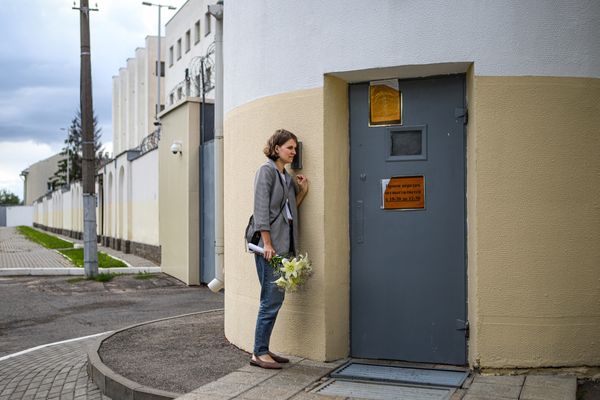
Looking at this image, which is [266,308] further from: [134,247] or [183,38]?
[183,38]

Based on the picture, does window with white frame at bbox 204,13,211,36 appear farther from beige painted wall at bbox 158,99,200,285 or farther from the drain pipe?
the drain pipe

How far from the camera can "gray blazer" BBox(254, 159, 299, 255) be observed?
19.9 feet

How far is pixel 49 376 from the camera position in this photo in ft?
23.0

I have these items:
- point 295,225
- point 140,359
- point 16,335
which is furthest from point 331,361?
point 16,335

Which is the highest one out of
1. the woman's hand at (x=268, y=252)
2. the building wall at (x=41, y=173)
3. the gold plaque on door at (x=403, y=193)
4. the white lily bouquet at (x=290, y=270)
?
the building wall at (x=41, y=173)

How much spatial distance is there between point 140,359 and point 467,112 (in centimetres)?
367

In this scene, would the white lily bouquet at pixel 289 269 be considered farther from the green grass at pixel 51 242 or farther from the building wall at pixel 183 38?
the building wall at pixel 183 38

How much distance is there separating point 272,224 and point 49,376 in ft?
8.88

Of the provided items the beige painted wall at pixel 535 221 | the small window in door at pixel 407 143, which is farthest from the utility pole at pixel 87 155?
the beige painted wall at pixel 535 221

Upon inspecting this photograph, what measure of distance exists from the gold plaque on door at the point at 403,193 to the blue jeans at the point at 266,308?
1.14 metres

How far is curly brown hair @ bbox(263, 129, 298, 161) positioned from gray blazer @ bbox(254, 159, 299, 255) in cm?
6

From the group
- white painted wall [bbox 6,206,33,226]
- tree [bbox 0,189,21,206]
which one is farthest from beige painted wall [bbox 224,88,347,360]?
tree [bbox 0,189,21,206]

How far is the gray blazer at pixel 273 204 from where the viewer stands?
19.9 feet

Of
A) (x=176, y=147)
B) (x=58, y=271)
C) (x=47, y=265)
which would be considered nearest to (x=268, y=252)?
(x=176, y=147)
